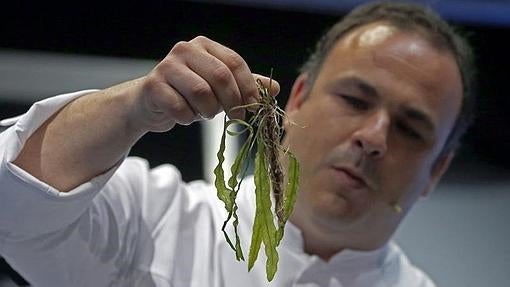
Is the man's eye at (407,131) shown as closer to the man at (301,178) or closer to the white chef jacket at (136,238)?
the man at (301,178)

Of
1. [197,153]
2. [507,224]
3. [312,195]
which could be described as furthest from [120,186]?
[507,224]

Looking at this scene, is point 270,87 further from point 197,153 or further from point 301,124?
point 197,153

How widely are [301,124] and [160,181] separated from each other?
0.17 m

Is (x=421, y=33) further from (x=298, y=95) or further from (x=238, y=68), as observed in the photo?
(x=238, y=68)

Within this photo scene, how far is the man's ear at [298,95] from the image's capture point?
1.01 m

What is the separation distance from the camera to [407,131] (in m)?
0.96

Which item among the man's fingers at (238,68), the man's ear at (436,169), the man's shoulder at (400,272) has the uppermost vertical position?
the man's fingers at (238,68)

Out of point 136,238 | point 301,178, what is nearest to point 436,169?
point 301,178

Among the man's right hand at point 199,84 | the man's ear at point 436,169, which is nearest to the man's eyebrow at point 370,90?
the man's ear at point 436,169

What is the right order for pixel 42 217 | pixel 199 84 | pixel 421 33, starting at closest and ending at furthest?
pixel 199 84 → pixel 42 217 → pixel 421 33

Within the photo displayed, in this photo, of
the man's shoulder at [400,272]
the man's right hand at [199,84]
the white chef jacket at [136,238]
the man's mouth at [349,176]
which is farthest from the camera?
the man's shoulder at [400,272]

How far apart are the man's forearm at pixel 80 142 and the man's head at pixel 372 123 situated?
0.87 feet

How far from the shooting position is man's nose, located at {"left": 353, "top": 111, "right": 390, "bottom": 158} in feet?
2.95

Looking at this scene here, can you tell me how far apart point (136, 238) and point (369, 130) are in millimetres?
268
